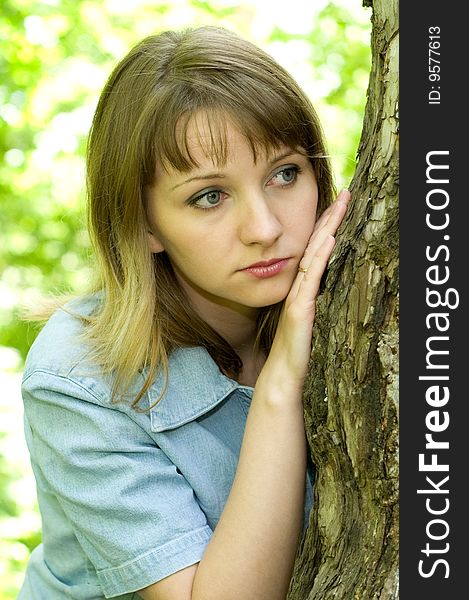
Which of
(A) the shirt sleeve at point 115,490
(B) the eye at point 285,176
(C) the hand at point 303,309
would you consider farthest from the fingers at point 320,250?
(A) the shirt sleeve at point 115,490

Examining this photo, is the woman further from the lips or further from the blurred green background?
the blurred green background

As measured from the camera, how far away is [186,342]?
2064 mm

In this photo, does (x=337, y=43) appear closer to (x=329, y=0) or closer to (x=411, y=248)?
(x=329, y=0)

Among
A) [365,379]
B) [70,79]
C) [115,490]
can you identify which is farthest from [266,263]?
[70,79]

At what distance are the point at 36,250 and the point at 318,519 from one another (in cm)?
397

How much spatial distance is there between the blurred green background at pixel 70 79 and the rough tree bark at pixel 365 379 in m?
2.69

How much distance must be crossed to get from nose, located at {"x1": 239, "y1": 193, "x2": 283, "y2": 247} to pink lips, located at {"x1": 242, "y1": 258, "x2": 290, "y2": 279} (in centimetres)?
5

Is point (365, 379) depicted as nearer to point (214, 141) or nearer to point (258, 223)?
point (258, 223)

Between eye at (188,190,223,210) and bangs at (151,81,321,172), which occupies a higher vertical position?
bangs at (151,81,321,172)

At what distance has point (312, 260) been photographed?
1753 millimetres

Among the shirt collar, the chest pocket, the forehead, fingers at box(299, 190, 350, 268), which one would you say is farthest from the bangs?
the chest pocket

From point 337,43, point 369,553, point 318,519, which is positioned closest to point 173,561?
point 318,519

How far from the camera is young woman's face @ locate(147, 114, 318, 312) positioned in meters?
1.81

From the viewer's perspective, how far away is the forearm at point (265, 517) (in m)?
Answer: 1.77
